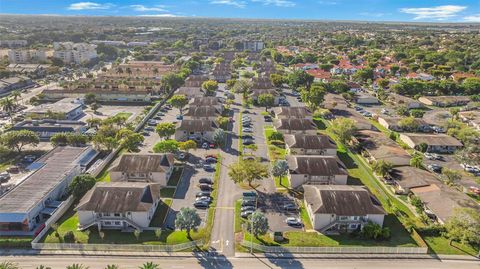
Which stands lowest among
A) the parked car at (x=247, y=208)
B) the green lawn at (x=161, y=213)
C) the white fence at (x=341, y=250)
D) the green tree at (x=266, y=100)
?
the white fence at (x=341, y=250)

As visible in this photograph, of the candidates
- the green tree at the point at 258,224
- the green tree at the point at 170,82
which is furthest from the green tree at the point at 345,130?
the green tree at the point at 170,82

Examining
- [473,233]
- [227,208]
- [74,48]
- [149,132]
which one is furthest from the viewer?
[74,48]

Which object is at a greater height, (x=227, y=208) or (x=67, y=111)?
(x=67, y=111)

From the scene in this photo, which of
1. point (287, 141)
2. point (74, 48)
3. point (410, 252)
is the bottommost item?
point (410, 252)

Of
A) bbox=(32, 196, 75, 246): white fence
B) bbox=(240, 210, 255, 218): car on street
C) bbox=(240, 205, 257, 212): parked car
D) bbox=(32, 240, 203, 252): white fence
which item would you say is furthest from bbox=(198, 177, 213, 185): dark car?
bbox=(32, 196, 75, 246): white fence

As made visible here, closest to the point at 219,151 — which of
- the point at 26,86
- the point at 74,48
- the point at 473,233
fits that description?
the point at 473,233

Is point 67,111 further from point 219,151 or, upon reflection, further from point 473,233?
point 473,233

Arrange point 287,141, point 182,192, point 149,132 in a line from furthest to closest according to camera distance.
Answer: point 149,132, point 287,141, point 182,192

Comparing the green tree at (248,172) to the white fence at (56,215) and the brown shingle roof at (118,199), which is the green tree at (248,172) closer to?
the brown shingle roof at (118,199)

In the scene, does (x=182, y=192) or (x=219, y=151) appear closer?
(x=182, y=192)
